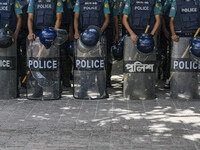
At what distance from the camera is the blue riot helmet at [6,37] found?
780 centimetres

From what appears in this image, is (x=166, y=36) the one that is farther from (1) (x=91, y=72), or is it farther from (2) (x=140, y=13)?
(1) (x=91, y=72)

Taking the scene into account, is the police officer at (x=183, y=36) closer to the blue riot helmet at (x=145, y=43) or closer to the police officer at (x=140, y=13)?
the police officer at (x=140, y=13)

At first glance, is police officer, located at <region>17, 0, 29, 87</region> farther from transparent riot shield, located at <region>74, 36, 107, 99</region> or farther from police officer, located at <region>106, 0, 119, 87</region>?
Result: police officer, located at <region>106, 0, 119, 87</region>

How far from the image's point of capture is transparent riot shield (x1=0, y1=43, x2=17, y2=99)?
26.4ft

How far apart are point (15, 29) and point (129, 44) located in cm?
222

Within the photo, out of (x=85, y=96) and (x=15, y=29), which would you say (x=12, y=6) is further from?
(x=85, y=96)

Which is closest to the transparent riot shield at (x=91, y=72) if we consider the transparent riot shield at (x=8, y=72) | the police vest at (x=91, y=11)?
the police vest at (x=91, y=11)

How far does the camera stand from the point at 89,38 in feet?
25.2

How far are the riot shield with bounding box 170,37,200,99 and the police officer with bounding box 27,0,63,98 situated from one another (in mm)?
2198

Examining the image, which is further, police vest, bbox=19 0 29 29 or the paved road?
police vest, bbox=19 0 29 29

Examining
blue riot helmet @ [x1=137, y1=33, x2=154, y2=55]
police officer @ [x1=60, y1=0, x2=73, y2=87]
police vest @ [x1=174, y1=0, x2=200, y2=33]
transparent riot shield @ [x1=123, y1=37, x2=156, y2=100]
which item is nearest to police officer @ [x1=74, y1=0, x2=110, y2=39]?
police officer @ [x1=60, y1=0, x2=73, y2=87]

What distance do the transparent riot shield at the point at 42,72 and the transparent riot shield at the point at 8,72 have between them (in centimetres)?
29

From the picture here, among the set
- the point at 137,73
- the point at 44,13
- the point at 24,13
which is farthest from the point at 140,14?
the point at 24,13

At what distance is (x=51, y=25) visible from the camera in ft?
26.8
